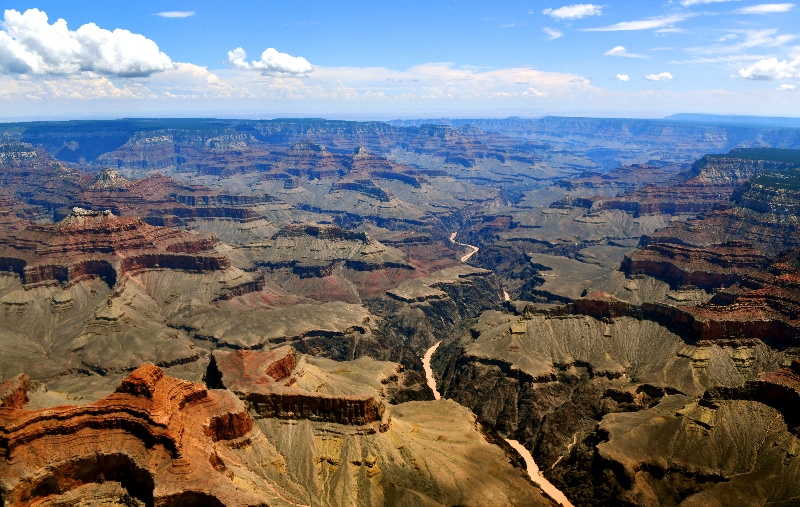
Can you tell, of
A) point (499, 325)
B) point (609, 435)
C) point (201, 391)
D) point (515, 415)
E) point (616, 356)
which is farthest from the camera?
point (499, 325)

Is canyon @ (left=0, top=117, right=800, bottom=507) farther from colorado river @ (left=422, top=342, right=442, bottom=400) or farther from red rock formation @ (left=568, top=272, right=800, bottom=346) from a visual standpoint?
colorado river @ (left=422, top=342, right=442, bottom=400)


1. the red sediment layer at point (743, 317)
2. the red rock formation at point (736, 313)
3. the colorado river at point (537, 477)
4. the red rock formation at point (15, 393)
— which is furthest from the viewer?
the red rock formation at point (736, 313)

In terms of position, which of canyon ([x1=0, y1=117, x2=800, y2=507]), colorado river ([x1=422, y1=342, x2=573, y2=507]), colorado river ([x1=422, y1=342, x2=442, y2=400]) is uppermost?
canyon ([x1=0, y1=117, x2=800, y2=507])

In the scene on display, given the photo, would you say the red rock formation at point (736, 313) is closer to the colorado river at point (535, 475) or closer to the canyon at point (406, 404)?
the canyon at point (406, 404)

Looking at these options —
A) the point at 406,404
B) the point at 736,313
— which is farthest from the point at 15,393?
the point at 736,313

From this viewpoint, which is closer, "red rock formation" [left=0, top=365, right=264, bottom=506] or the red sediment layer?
"red rock formation" [left=0, top=365, right=264, bottom=506]

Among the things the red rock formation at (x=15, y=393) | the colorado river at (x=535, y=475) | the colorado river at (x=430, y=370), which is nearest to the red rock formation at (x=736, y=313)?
the colorado river at (x=430, y=370)

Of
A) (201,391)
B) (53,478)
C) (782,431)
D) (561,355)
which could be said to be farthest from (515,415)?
(53,478)

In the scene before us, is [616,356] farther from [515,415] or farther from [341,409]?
[341,409]

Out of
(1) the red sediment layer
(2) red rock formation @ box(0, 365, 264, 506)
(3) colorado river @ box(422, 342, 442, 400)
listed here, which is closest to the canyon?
(2) red rock formation @ box(0, 365, 264, 506)
